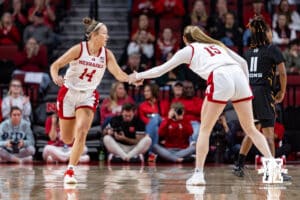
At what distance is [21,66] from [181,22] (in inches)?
131

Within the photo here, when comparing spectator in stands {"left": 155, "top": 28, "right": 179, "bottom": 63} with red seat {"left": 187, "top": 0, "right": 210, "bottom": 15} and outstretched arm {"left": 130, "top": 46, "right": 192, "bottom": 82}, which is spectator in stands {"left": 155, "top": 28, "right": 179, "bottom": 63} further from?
outstretched arm {"left": 130, "top": 46, "right": 192, "bottom": 82}

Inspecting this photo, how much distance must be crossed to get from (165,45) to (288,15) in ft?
8.22

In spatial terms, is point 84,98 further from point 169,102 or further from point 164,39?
point 164,39

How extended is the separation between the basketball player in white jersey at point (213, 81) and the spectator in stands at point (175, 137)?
14.6 feet

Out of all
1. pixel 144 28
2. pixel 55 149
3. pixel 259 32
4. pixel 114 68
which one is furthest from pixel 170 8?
pixel 114 68

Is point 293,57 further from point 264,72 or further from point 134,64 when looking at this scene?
point 264,72

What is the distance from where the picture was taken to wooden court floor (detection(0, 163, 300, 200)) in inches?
335

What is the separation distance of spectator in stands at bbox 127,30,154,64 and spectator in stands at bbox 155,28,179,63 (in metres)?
0.14

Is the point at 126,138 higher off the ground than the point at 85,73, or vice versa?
the point at 85,73

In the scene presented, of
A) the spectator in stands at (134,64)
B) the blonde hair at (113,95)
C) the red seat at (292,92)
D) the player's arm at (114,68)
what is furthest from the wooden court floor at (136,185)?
the spectator in stands at (134,64)

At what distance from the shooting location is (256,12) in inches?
655

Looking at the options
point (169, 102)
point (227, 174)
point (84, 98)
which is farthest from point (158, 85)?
point (84, 98)

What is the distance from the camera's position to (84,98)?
9.95 m

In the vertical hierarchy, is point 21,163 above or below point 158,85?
below
